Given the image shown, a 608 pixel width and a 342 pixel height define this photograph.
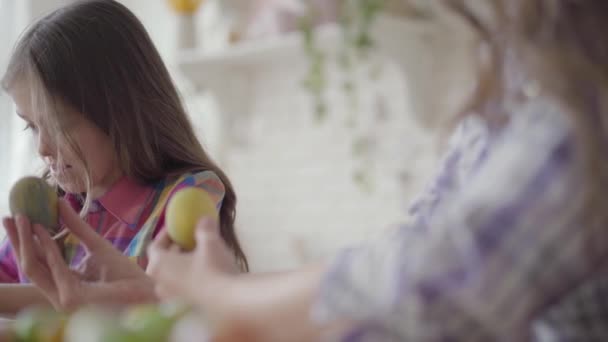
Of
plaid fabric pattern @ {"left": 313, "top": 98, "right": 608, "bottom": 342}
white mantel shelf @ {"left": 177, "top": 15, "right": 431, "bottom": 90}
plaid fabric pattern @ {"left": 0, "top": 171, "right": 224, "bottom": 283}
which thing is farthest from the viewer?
white mantel shelf @ {"left": 177, "top": 15, "right": 431, "bottom": 90}

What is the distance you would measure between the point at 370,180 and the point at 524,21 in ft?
5.12

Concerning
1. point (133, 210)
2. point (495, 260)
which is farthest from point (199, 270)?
point (133, 210)

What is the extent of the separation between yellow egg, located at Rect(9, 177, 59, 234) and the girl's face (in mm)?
179

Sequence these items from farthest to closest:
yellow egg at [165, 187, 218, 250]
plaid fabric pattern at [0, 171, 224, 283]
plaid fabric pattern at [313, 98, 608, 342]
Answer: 1. plaid fabric pattern at [0, 171, 224, 283]
2. yellow egg at [165, 187, 218, 250]
3. plaid fabric pattern at [313, 98, 608, 342]

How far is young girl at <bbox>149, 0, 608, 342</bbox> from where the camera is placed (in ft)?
1.38

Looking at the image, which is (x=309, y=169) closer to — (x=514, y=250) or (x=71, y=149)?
(x=71, y=149)

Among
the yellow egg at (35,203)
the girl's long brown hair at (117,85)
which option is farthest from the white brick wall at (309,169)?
the yellow egg at (35,203)

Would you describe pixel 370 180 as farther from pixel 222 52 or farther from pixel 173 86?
pixel 173 86

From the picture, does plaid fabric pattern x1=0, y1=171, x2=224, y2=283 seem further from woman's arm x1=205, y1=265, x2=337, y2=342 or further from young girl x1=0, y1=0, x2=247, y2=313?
woman's arm x1=205, y1=265, x2=337, y2=342

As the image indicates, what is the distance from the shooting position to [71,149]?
3.39 ft

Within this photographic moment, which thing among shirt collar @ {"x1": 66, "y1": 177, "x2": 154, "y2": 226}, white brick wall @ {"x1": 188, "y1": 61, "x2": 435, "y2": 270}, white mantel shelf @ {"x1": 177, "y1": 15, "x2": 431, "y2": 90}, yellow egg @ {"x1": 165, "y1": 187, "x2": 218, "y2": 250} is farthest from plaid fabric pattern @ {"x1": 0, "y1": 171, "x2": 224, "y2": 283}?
white brick wall @ {"x1": 188, "y1": 61, "x2": 435, "y2": 270}

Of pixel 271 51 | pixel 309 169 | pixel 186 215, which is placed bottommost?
pixel 309 169

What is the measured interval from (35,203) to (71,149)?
21cm

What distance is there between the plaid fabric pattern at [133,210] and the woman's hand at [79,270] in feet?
0.71
